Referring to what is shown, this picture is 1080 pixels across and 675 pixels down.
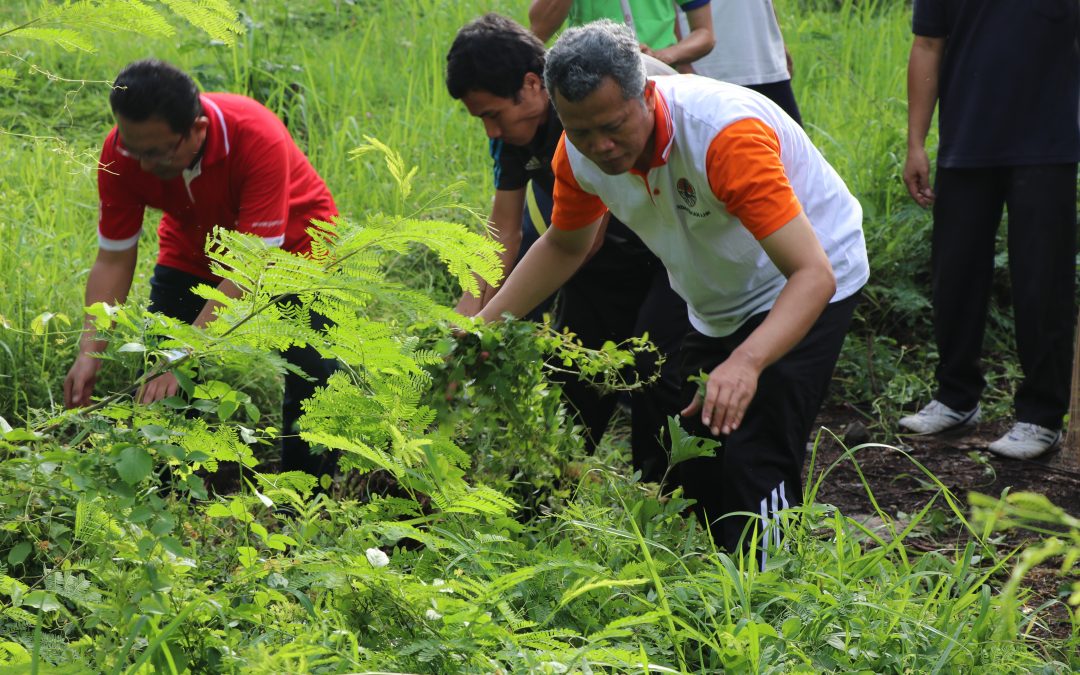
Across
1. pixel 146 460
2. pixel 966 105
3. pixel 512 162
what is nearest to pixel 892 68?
pixel 966 105

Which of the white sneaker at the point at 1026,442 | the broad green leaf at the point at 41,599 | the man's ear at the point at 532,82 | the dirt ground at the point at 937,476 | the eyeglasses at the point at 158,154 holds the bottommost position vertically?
the dirt ground at the point at 937,476

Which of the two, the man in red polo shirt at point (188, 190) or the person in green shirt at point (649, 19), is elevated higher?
the person in green shirt at point (649, 19)

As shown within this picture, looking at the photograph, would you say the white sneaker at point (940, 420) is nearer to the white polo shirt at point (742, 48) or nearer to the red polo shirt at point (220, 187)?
the white polo shirt at point (742, 48)

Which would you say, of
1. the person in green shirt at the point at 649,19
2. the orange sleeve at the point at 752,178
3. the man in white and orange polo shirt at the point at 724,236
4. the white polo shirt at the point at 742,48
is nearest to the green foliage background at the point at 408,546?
the man in white and orange polo shirt at the point at 724,236

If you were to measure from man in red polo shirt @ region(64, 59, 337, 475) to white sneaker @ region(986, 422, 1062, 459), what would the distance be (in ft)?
7.99

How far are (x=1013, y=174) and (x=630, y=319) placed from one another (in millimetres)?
1550

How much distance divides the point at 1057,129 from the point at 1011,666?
100 inches

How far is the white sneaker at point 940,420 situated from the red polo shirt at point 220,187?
8.08 feet

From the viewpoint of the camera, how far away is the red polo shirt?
3.73m

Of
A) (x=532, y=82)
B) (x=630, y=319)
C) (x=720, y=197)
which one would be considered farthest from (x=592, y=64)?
(x=630, y=319)

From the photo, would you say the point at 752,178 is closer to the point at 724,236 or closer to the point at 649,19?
the point at 724,236

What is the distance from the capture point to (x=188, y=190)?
3783 mm

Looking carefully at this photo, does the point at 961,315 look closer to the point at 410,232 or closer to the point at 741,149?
the point at 741,149

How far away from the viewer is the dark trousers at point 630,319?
11.9ft
